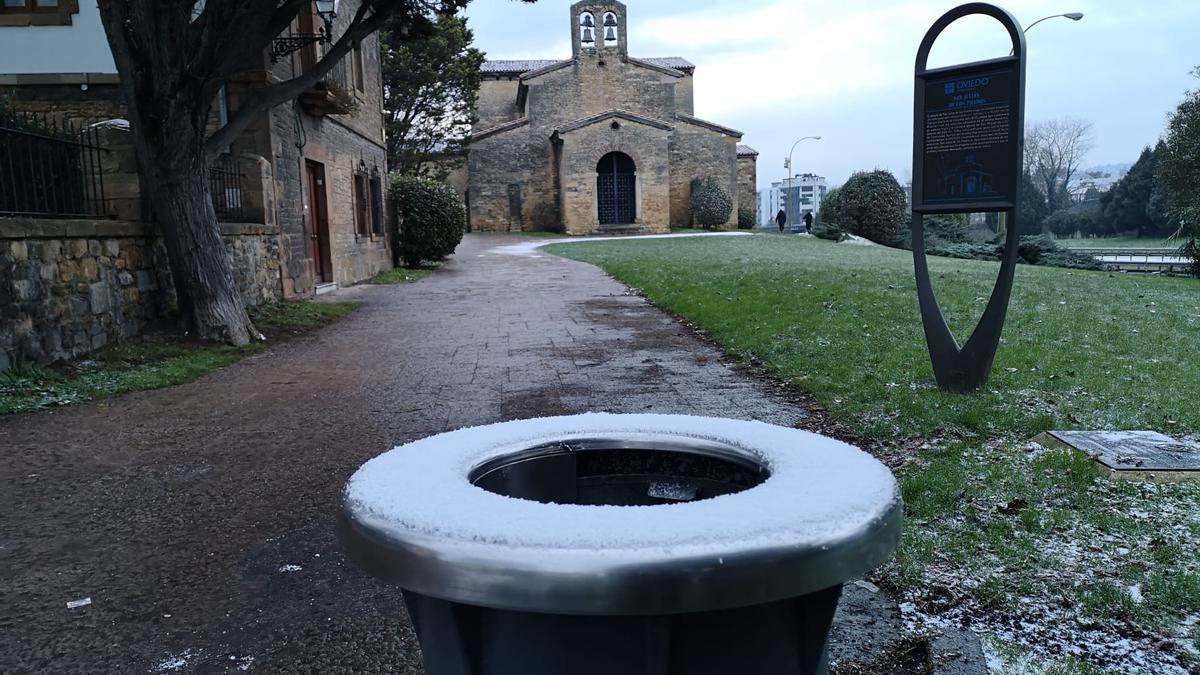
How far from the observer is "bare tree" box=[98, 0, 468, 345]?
8.09 meters

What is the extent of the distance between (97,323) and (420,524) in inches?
319

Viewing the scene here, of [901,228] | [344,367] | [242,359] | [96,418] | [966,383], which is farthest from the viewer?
[901,228]

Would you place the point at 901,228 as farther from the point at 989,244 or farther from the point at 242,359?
the point at 242,359

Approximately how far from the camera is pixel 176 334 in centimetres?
888

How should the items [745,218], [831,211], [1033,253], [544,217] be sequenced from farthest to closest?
[745,218] → [544,217] → [831,211] → [1033,253]

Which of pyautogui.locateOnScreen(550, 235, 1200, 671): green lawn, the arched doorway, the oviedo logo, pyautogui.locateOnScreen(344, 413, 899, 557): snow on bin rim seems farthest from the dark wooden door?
the arched doorway

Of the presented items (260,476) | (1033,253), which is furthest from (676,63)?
(260,476)

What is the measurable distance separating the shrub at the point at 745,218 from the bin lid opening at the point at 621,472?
42.9 m

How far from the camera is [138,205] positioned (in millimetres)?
9094

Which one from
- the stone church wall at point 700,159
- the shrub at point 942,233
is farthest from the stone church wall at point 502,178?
the shrub at point 942,233

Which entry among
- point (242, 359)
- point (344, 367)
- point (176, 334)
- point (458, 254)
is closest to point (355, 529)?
point (344, 367)

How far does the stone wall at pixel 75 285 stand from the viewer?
6.84 metres

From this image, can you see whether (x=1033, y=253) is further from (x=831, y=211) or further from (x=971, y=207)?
(x=971, y=207)

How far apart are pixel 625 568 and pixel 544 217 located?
1602 inches
